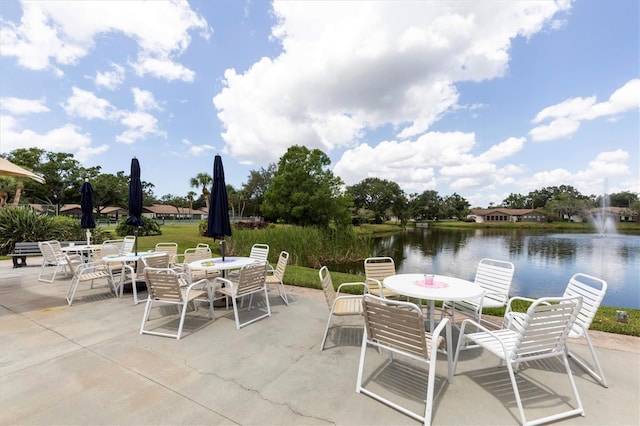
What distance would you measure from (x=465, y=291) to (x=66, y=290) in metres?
6.83

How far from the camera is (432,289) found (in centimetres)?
281

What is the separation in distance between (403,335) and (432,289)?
0.98m

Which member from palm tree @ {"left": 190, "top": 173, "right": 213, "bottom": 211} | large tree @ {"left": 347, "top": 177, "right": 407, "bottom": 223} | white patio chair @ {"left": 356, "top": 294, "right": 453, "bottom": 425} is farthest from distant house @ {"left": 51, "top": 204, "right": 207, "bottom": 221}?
white patio chair @ {"left": 356, "top": 294, "right": 453, "bottom": 425}

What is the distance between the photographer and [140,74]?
9328mm

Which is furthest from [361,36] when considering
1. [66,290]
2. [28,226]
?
[28,226]

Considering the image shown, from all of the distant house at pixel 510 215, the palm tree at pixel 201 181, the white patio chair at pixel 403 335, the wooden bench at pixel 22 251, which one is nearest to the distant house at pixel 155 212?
the palm tree at pixel 201 181

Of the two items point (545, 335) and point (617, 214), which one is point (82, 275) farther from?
point (617, 214)

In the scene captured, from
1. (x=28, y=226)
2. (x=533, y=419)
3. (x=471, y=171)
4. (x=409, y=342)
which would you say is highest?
(x=471, y=171)

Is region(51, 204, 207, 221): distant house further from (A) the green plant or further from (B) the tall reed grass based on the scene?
(B) the tall reed grass

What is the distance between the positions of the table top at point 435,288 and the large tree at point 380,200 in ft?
153

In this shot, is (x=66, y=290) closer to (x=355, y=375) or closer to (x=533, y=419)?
(x=355, y=375)

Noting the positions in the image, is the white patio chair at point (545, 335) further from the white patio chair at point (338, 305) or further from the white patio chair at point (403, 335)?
the white patio chair at point (338, 305)

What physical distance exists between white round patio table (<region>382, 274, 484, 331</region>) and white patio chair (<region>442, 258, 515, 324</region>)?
1.40 feet

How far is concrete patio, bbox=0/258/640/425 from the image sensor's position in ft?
6.16
